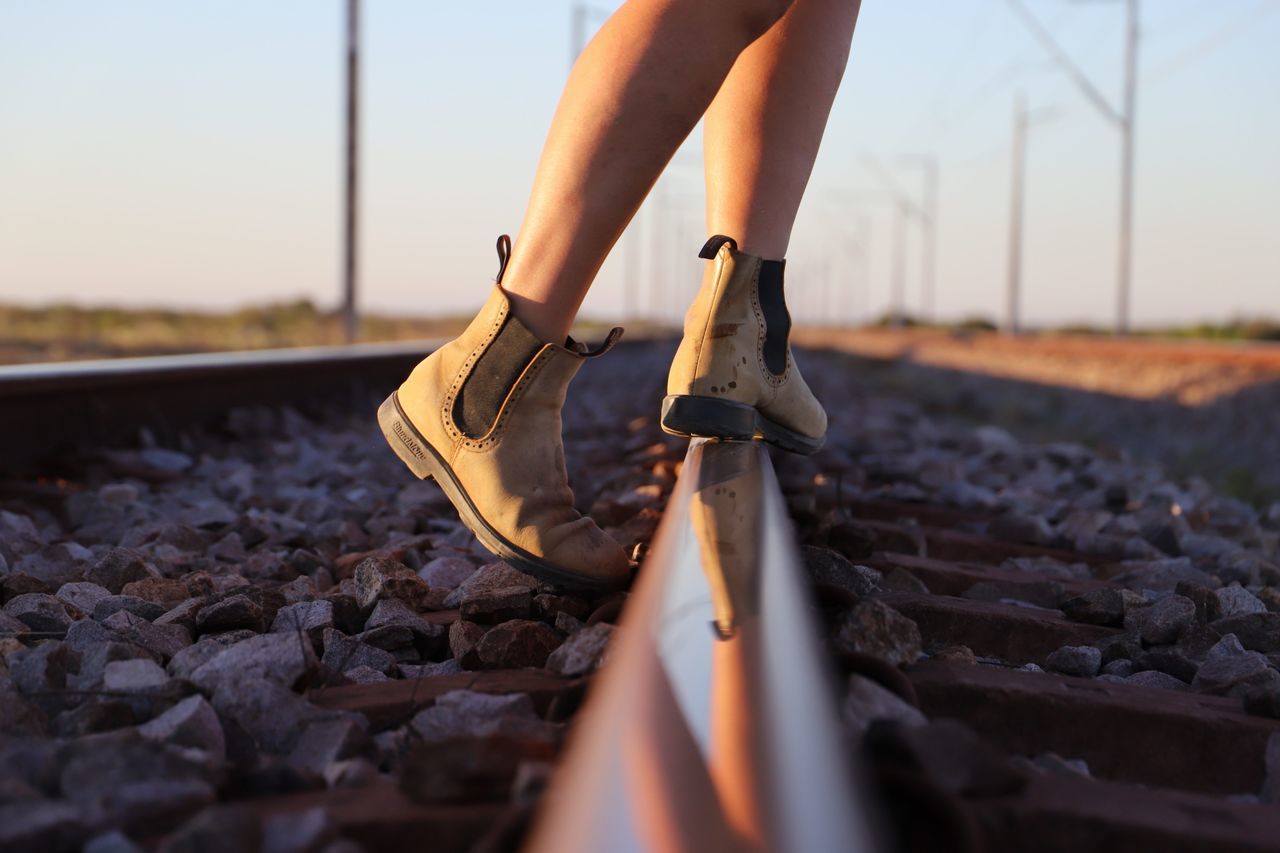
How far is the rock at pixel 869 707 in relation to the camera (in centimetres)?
119

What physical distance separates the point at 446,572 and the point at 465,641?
585mm

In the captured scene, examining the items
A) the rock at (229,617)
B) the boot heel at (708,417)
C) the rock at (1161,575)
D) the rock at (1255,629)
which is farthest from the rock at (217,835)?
the rock at (1161,575)

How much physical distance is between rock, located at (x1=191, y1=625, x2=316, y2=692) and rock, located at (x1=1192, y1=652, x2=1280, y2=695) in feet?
3.79

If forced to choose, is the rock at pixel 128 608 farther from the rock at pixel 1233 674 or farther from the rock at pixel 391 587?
the rock at pixel 1233 674

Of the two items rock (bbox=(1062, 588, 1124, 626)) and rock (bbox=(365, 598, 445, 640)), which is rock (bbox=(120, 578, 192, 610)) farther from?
rock (bbox=(1062, 588, 1124, 626))

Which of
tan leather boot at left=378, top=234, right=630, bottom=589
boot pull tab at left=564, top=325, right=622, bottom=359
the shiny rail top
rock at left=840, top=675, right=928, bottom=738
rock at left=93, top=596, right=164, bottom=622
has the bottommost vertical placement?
rock at left=93, top=596, right=164, bottom=622

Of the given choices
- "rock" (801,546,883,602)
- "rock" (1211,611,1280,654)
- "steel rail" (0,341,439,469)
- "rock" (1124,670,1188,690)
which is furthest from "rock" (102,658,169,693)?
"steel rail" (0,341,439,469)

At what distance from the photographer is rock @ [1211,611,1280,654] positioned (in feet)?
6.18

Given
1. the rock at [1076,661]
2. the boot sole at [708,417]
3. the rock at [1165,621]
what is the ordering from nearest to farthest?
the rock at [1076,661], the rock at [1165,621], the boot sole at [708,417]

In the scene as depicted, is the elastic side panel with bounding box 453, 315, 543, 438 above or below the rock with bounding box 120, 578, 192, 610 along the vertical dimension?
above

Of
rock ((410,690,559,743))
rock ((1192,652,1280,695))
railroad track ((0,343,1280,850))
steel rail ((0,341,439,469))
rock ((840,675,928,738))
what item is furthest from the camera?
steel rail ((0,341,439,469))

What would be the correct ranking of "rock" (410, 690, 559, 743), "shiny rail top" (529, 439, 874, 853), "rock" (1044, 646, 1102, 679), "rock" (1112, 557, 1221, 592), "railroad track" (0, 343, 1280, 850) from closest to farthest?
"shiny rail top" (529, 439, 874, 853)
"railroad track" (0, 343, 1280, 850)
"rock" (410, 690, 559, 743)
"rock" (1044, 646, 1102, 679)
"rock" (1112, 557, 1221, 592)

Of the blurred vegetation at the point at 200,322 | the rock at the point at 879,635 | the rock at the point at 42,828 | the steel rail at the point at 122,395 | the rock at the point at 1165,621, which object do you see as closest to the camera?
the rock at the point at 42,828

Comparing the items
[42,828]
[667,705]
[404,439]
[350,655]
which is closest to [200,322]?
[404,439]
